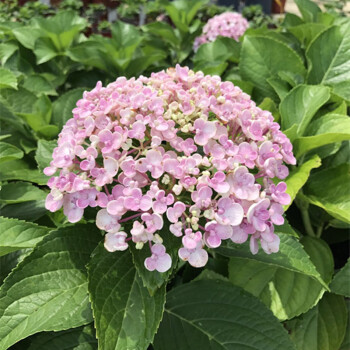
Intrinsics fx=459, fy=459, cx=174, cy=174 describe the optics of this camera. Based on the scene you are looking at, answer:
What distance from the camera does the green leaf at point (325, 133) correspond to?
3.68 feet

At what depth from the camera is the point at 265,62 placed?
154 centimetres

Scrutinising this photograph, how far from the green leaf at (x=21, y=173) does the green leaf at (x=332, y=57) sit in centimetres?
94

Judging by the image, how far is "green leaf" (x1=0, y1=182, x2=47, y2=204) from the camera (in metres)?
1.11

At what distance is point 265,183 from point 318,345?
0.67 m

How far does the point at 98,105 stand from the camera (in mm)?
906

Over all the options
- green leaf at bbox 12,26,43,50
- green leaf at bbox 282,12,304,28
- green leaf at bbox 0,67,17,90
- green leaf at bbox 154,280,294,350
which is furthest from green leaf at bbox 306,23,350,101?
green leaf at bbox 12,26,43,50

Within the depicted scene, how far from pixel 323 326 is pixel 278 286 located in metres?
0.21

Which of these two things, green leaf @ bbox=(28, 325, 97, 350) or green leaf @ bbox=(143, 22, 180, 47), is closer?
green leaf @ bbox=(28, 325, 97, 350)

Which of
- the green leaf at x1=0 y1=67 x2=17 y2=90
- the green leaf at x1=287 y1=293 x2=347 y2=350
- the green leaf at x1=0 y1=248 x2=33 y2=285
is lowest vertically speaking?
the green leaf at x1=287 y1=293 x2=347 y2=350

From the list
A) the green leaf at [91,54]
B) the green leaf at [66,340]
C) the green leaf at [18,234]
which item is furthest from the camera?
the green leaf at [91,54]

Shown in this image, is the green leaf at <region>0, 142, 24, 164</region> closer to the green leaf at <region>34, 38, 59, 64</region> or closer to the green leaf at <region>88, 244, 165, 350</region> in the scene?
the green leaf at <region>88, 244, 165, 350</region>

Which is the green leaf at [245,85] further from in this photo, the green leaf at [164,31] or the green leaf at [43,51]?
the green leaf at [164,31]

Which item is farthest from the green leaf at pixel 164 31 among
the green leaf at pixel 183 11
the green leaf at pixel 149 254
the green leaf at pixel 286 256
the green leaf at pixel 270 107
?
the green leaf at pixel 149 254

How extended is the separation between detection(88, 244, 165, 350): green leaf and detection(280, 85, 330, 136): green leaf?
63cm
